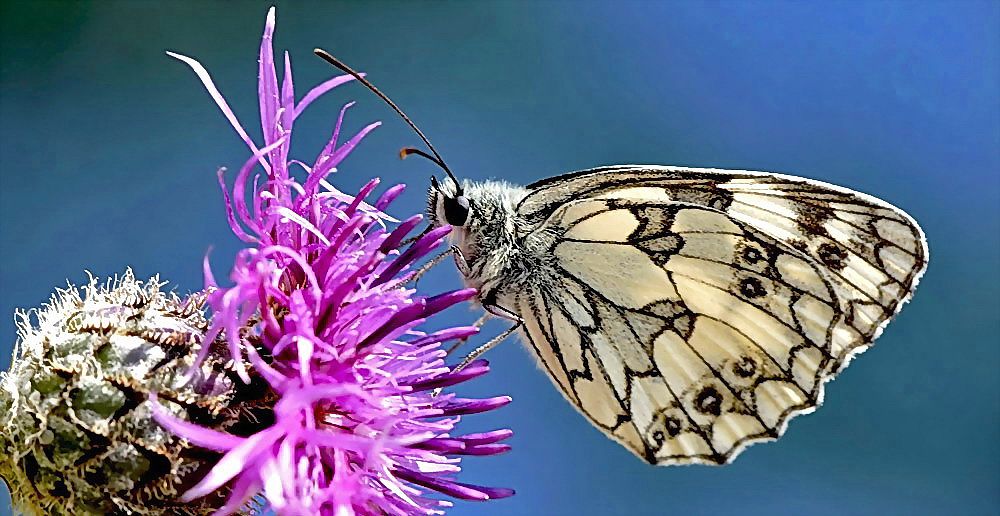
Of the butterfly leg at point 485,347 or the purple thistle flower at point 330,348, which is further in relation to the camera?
the butterfly leg at point 485,347

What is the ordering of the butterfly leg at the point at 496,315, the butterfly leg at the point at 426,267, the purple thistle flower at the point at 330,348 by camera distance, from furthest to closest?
the butterfly leg at the point at 496,315, the butterfly leg at the point at 426,267, the purple thistle flower at the point at 330,348

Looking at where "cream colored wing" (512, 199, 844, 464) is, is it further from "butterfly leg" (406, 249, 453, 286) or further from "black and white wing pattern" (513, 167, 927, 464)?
"butterfly leg" (406, 249, 453, 286)

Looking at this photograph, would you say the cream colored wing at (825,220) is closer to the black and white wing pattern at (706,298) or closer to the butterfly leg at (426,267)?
the black and white wing pattern at (706,298)

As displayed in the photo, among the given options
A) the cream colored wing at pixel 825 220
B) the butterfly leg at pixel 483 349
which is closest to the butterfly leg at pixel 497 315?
the butterfly leg at pixel 483 349

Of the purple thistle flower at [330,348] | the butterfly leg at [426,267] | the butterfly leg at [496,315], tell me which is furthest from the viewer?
the butterfly leg at [496,315]

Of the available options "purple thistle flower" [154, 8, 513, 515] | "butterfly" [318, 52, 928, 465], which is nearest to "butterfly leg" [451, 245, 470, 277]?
"butterfly" [318, 52, 928, 465]

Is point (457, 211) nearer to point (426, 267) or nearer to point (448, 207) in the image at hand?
point (448, 207)

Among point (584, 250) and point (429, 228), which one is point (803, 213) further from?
point (429, 228)

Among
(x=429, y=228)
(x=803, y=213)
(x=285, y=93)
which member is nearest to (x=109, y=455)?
(x=285, y=93)
